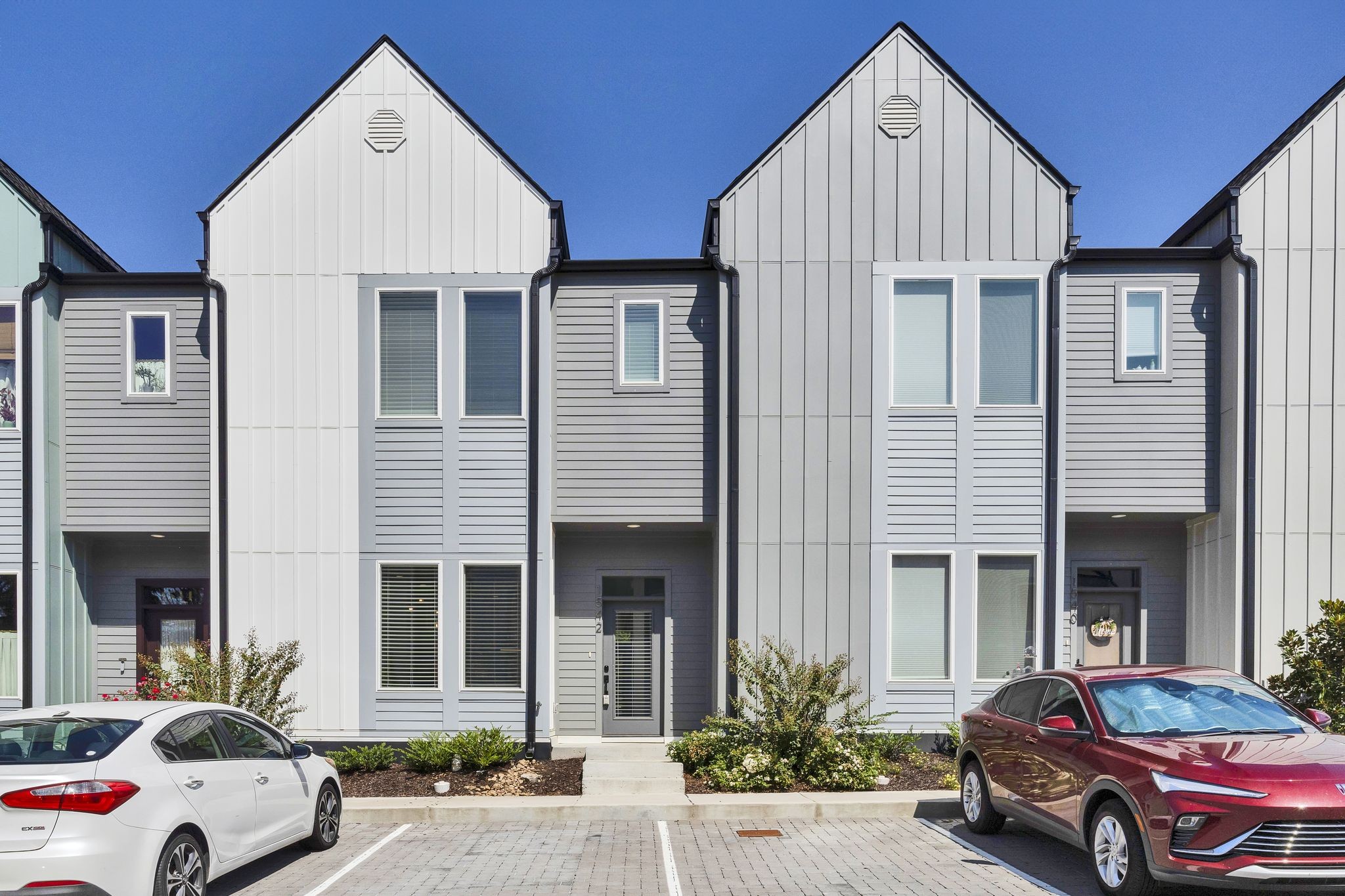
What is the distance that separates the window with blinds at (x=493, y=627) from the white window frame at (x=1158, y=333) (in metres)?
8.41

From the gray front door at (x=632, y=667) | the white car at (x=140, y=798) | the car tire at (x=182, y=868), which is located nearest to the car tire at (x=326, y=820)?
the white car at (x=140, y=798)

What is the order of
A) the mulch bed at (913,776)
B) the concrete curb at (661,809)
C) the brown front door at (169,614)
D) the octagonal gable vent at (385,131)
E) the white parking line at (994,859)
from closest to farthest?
1. the white parking line at (994,859)
2. the concrete curb at (661,809)
3. the mulch bed at (913,776)
4. the octagonal gable vent at (385,131)
5. the brown front door at (169,614)

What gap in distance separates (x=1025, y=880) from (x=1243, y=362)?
8.30 metres

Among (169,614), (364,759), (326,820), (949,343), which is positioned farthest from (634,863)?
(169,614)

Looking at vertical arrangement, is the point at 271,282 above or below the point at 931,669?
above

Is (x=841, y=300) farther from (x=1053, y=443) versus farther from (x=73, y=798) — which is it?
(x=73, y=798)

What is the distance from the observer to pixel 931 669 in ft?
43.1

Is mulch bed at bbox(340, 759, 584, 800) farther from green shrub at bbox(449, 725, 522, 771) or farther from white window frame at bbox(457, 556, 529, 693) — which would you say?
white window frame at bbox(457, 556, 529, 693)

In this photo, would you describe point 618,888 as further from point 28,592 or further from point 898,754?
point 28,592

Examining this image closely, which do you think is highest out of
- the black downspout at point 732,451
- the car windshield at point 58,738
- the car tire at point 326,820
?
the black downspout at point 732,451

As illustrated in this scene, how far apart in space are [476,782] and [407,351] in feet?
18.1

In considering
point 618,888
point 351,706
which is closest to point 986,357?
point 618,888

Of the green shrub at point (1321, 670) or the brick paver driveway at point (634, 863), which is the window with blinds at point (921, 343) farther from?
the brick paver driveway at point (634, 863)

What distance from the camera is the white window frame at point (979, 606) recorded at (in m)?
13.1
